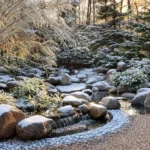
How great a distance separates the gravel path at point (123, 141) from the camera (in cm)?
348

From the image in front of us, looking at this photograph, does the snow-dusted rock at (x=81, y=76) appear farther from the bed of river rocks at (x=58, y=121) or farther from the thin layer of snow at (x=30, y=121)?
the thin layer of snow at (x=30, y=121)

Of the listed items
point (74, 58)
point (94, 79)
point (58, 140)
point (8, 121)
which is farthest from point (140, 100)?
point (74, 58)

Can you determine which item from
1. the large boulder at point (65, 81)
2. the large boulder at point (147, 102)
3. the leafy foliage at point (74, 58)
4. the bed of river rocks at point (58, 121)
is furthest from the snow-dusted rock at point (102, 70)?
the large boulder at point (147, 102)

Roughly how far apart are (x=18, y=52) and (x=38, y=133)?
2.05m

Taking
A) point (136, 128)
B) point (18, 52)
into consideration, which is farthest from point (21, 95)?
point (136, 128)

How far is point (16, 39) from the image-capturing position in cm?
506

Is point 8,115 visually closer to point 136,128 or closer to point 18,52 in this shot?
point 18,52

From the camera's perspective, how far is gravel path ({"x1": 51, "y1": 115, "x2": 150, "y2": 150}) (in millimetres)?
3480

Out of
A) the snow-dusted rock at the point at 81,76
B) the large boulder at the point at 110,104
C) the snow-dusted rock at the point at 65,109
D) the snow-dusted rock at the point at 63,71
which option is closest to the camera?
the snow-dusted rock at the point at 65,109

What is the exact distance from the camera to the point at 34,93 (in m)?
6.10

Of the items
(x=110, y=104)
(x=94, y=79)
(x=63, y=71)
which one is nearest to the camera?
(x=110, y=104)

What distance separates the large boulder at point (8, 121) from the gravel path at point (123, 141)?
0.98 metres

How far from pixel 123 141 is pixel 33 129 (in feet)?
4.65

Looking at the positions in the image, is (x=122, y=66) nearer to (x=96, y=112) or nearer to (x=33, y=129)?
(x=96, y=112)
